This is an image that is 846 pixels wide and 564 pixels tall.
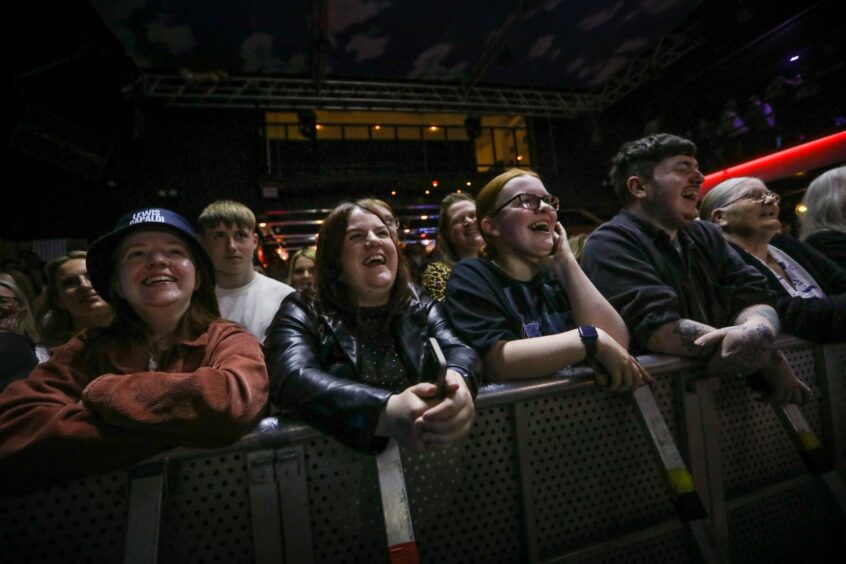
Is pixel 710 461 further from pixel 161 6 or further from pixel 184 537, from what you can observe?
pixel 161 6

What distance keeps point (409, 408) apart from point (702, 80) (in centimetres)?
1064

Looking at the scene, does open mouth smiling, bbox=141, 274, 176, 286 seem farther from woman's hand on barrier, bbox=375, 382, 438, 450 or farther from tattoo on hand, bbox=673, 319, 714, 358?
tattoo on hand, bbox=673, 319, 714, 358

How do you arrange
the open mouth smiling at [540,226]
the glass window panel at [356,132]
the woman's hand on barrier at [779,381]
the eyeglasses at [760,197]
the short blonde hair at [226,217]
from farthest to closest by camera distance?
the glass window panel at [356,132] → the short blonde hair at [226,217] → the eyeglasses at [760,197] → the open mouth smiling at [540,226] → the woman's hand on barrier at [779,381]

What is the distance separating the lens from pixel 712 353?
59.7 inches

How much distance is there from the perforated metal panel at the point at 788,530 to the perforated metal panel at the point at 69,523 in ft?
7.00

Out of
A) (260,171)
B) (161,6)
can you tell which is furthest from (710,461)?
(260,171)

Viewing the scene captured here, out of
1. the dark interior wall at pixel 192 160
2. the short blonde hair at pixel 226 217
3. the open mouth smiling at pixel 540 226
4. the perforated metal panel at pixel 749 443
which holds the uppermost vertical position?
the dark interior wall at pixel 192 160

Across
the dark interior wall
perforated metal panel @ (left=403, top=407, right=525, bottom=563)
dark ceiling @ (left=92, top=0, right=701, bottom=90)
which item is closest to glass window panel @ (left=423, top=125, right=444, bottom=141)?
dark ceiling @ (left=92, top=0, right=701, bottom=90)

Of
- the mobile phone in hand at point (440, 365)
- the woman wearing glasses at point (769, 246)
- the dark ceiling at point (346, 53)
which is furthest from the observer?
the dark ceiling at point (346, 53)

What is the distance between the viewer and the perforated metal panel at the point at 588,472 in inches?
55.5

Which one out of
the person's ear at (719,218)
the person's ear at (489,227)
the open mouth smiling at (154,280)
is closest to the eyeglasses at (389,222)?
the person's ear at (489,227)

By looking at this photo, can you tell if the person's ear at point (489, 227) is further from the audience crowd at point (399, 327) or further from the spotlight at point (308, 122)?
the spotlight at point (308, 122)

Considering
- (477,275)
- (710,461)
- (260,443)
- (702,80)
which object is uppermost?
(702,80)

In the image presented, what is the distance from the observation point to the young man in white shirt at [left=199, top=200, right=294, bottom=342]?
257 centimetres
